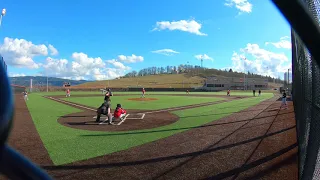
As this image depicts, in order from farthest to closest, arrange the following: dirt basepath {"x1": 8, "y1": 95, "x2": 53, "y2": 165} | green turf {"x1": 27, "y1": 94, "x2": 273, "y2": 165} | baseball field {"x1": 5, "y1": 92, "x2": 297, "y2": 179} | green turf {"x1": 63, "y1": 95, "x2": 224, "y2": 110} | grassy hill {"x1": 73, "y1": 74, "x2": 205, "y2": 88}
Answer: grassy hill {"x1": 73, "y1": 74, "x2": 205, "y2": 88}, green turf {"x1": 63, "y1": 95, "x2": 224, "y2": 110}, green turf {"x1": 27, "y1": 94, "x2": 273, "y2": 165}, dirt basepath {"x1": 8, "y1": 95, "x2": 53, "y2": 165}, baseball field {"x1": 5, "y1": 92, "x2": 297, "y2": 179}

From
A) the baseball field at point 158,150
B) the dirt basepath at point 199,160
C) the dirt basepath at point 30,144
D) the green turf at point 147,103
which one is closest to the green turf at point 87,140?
the baseball field at point 158,150

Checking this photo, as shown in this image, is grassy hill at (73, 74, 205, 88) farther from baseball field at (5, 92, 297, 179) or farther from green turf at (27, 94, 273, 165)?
baseball field at (5, 92, 297, 179)

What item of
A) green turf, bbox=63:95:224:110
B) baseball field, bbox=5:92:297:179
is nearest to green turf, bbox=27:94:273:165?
baseball field, bbox=5:92:297:179

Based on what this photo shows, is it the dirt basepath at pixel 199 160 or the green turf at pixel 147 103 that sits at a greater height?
the green turf at pixel 147 103

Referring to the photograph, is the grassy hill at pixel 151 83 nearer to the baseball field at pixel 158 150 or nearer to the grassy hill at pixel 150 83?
the grassy hill at pixel 150 83

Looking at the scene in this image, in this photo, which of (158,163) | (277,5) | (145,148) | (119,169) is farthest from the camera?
(145,148)

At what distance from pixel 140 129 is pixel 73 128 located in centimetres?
313

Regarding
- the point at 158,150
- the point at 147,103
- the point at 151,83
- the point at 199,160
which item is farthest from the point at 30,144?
the point at 151,83

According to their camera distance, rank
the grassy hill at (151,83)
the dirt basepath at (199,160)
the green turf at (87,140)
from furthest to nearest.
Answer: the grassy hill at (151,83), the green turf at (87,140), the dirt basepath at (199,160)

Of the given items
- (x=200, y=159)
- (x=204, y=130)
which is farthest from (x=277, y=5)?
(x=204, y=130)

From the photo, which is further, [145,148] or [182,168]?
[145,148]

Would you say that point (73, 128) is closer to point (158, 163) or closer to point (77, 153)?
point (77, 153)

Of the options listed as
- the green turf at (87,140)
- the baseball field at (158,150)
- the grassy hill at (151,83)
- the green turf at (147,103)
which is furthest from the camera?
the grassy hill at (151,83)

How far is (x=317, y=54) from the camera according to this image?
1052mm
